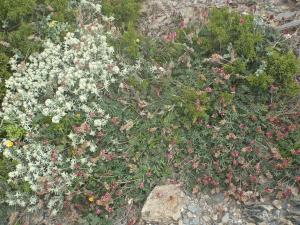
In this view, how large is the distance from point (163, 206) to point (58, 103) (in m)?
1.97

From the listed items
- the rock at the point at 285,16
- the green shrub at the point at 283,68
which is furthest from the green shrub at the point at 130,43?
the rock at the point at 285,16

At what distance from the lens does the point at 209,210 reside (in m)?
5.14

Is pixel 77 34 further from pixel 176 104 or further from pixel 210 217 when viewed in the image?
pixel 210 217

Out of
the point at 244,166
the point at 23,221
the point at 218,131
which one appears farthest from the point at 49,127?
the point at 244,166

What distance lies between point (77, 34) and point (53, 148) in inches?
76.9

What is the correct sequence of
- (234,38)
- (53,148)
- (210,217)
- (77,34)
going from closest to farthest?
(210,217), (53,148), (234,38), (77,34)

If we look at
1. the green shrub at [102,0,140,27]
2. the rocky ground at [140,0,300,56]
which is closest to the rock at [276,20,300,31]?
the rocky ground at [140,0,300,56]

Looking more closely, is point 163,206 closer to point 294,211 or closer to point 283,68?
point 294,211

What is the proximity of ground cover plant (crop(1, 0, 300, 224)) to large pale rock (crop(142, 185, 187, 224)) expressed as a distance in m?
0.17

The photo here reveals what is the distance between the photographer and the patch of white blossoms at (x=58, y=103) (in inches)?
208

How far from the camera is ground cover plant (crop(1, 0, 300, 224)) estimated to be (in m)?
5.22

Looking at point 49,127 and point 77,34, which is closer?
point 49,127

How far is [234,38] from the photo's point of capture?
5.84 m

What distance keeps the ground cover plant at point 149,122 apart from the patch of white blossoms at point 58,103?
0.05 feet
